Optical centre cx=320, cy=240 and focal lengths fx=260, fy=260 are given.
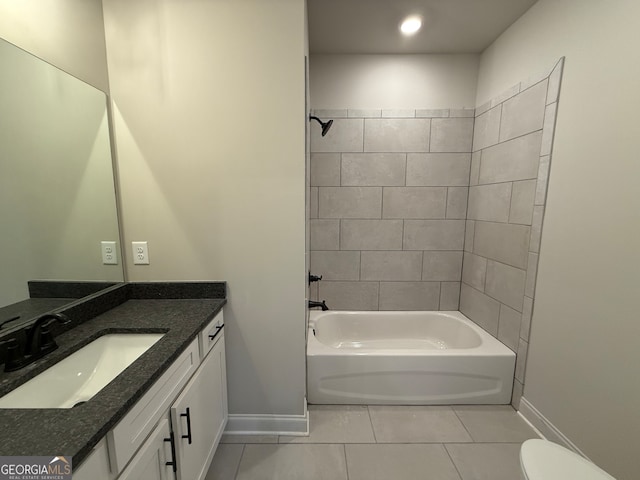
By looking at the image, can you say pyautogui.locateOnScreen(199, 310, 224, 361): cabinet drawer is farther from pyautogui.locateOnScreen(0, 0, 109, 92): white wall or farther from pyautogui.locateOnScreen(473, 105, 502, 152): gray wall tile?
pyautogui.locateOnScreen(473, 105, 502, 152): gray wall tile

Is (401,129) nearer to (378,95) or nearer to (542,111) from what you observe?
(378,95)

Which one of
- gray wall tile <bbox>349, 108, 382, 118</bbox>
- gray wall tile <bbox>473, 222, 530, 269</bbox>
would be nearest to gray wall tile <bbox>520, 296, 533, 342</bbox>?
gray wall tile <bbox>473, 222, 530, 269</bbox>

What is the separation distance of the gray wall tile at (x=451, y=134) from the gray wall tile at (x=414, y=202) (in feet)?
1.24

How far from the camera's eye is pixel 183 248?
151cm

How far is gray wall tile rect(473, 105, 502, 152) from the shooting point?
2.07 metres

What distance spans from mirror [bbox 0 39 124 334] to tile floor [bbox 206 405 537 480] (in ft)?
4.29

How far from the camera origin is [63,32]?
1175mm

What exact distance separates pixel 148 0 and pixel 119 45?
0.27 meters

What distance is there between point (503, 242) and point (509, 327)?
63 centimetres

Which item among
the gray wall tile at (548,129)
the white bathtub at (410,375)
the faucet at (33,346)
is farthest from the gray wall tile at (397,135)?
the faucet at (33,346)

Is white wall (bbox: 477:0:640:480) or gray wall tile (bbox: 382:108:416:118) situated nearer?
white wall (bbox: 477:0:640:480)

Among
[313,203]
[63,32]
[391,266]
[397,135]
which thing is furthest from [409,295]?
[63,32]

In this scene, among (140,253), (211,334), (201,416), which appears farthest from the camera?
(140,253)

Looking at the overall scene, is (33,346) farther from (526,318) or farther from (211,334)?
(526,318)
